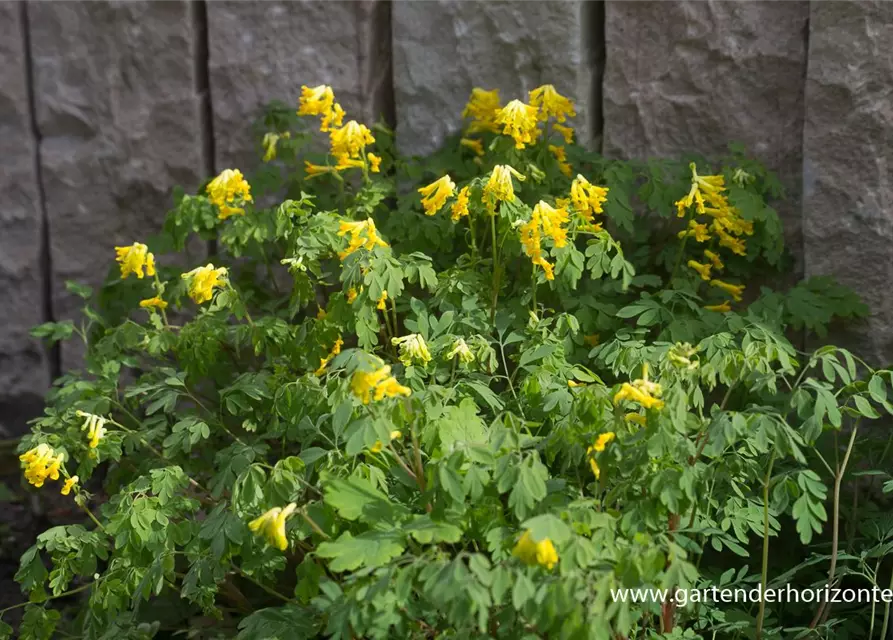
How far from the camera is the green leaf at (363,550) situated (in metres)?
1.63

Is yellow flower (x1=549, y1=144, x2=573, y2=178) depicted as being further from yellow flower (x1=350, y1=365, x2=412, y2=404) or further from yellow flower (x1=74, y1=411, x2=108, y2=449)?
yellow flower (x1=74, y1=411, x2=108, y2=449)

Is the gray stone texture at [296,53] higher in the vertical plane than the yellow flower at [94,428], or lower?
higher

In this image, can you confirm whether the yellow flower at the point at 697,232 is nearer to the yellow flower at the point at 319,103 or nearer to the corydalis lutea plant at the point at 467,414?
the corydalis lutea plant at the point at 467,414

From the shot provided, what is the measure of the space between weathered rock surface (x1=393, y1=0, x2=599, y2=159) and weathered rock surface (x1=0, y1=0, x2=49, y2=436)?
3.91ft

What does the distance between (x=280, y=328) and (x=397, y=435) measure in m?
0.73

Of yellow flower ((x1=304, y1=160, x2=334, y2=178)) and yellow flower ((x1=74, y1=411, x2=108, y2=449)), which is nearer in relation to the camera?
yellow flower ((x1=74, y1=411, x2=108, y2=449))

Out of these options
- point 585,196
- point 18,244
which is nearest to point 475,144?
point 585,196

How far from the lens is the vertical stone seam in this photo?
3.15 m

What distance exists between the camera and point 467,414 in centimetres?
189

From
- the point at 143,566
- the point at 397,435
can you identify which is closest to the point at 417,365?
the point at 397,435

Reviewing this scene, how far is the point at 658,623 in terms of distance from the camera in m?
2.16

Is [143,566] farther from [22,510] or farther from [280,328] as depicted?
[22,510]

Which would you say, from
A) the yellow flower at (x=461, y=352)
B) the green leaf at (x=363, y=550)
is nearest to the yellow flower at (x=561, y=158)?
the yellow flower at (x=461, y=352)

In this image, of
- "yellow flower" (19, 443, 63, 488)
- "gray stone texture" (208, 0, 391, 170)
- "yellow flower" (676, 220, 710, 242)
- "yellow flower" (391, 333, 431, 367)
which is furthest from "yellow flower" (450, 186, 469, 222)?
"yellow flower" (19, 443, 63, 488)
